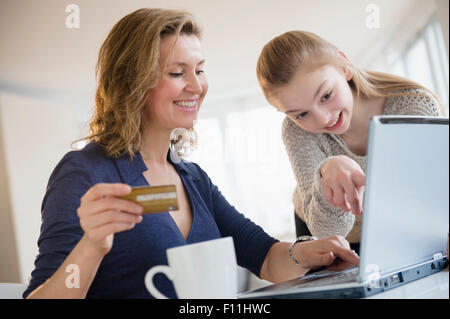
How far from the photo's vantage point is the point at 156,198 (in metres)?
0.49

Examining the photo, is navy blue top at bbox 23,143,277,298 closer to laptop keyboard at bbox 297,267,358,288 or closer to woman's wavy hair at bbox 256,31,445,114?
laptop keyboard at bbox 297,267,358,288

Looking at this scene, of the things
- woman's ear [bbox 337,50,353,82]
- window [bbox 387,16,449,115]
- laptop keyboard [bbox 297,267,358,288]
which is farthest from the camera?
window [bbox 387,16,449,115]

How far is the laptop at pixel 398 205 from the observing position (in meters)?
0.50

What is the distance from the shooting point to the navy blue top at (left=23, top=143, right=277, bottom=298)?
71cm

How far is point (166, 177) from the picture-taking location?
103 cm

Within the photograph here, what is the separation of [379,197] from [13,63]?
305 centimetres

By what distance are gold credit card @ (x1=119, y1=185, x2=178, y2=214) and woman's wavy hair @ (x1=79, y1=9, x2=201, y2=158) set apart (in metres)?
0.45

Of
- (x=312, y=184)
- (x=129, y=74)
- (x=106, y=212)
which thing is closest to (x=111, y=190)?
(x=106, y=212)

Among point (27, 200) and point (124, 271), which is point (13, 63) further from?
point (124, 271)

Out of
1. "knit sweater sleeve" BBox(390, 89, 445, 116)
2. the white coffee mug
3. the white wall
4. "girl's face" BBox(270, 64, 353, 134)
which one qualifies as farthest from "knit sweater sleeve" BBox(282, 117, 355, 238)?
the white wall

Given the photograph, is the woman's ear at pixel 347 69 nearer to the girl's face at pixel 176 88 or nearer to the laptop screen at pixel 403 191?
the girl's face at pixel 176 88

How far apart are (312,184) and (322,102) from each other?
9.3 inches

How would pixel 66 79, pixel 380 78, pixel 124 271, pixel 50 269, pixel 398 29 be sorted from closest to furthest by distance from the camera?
pixel 50 269
pixel 124 271
pixel 380 78
pixel 66 79
pixel 398 29
